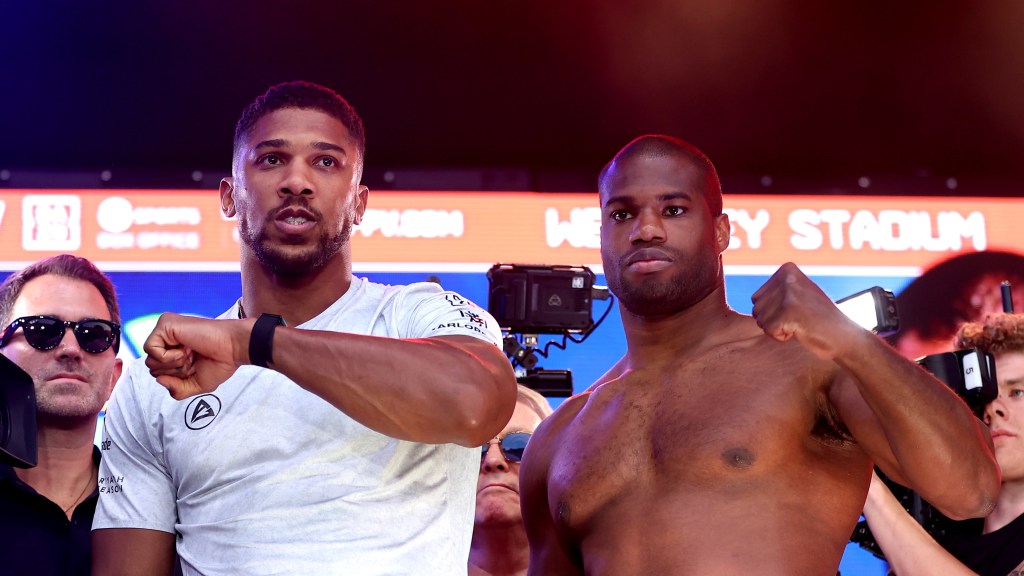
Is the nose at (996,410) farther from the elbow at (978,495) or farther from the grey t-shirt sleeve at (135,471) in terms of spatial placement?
the grey t-shirt sleeve at (135,471)

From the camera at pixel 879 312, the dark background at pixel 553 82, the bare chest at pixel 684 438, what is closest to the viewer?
the bare chest at pixel 684 438

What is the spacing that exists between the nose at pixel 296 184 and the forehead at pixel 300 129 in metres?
0.08

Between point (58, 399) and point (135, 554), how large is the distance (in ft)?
3.47

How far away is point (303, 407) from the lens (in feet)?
6.81

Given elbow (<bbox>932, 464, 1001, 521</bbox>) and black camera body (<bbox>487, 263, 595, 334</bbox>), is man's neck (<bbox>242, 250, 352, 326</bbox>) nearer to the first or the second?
elbow (<bbox>932, 464, 1001, 521</bbox>)

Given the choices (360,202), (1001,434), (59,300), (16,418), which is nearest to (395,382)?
(360,202)

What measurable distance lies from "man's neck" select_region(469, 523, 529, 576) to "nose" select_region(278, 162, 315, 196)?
1852 millimetres

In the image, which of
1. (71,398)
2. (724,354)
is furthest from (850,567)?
(71,398)

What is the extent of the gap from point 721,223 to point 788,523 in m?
0.91

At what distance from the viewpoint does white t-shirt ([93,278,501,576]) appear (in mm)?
1966

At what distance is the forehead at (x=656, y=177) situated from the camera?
9.76 feet

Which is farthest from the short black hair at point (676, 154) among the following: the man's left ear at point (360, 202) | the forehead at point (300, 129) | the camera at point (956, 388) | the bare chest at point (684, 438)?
the forehead at point (300, 129)

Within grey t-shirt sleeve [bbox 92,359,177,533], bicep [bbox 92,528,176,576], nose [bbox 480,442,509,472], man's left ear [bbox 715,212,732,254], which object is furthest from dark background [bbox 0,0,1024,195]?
bicep [bbox 92,528,176,576]

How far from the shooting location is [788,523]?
2572 mm
